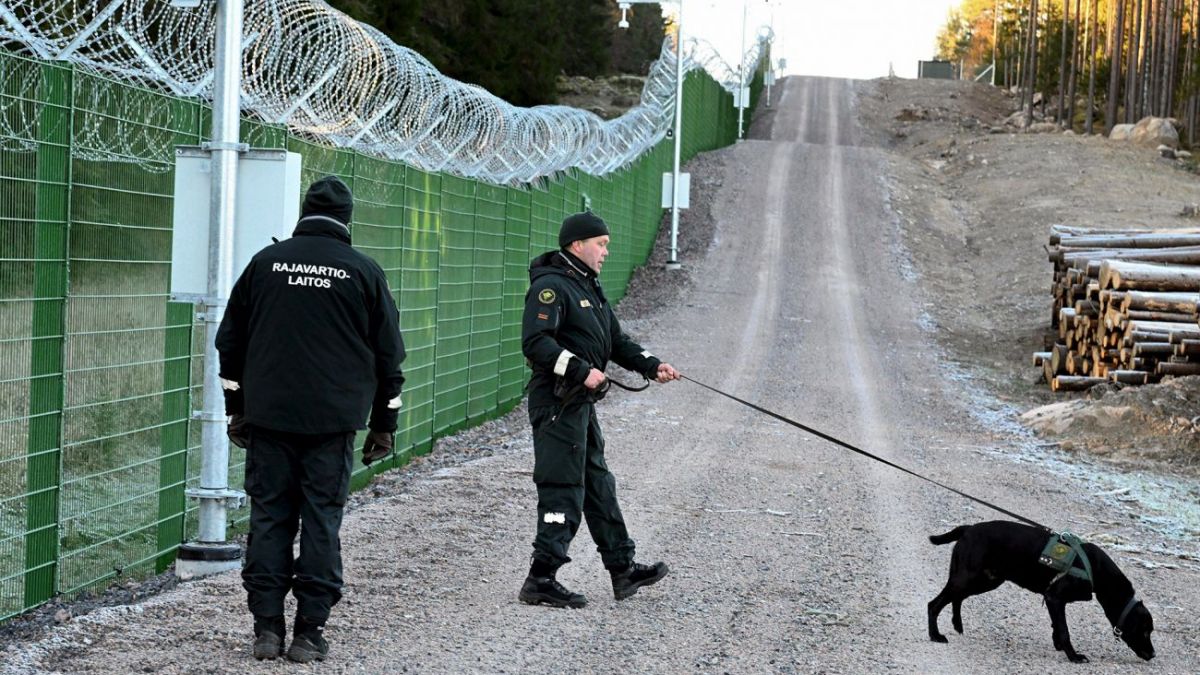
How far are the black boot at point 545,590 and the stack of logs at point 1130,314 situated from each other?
37.1 ft

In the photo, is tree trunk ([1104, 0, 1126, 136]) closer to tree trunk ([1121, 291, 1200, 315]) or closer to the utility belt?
Answer: tree trunk ([1121, 291, 1200, 315])

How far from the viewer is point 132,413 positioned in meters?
7.08

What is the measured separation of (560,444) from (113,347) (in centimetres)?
220

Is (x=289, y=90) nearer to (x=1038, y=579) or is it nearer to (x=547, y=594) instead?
(x=547, y=594)

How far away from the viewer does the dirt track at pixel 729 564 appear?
628 centimetres

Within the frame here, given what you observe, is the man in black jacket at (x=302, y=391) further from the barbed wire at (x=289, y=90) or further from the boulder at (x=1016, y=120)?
the boulder at (x=1016, y=120)

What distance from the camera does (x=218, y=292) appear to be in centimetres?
712

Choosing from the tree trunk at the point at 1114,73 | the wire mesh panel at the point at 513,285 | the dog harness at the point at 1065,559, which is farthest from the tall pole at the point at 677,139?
the tree trunk at the point at 1114,73

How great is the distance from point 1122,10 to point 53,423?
6465cm

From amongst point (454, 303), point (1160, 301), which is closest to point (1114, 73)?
point (1160, 301)

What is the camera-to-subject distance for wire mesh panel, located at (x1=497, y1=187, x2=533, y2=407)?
16.2 metres

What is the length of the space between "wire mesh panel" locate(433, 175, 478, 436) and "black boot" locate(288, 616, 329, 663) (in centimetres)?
732

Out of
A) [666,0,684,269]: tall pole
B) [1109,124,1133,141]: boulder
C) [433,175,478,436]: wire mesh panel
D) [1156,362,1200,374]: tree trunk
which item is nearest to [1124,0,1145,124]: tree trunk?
[1109,124,1133,141]: boulder

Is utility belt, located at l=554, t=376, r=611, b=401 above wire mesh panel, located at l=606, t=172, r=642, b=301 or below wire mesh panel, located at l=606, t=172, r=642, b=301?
below
